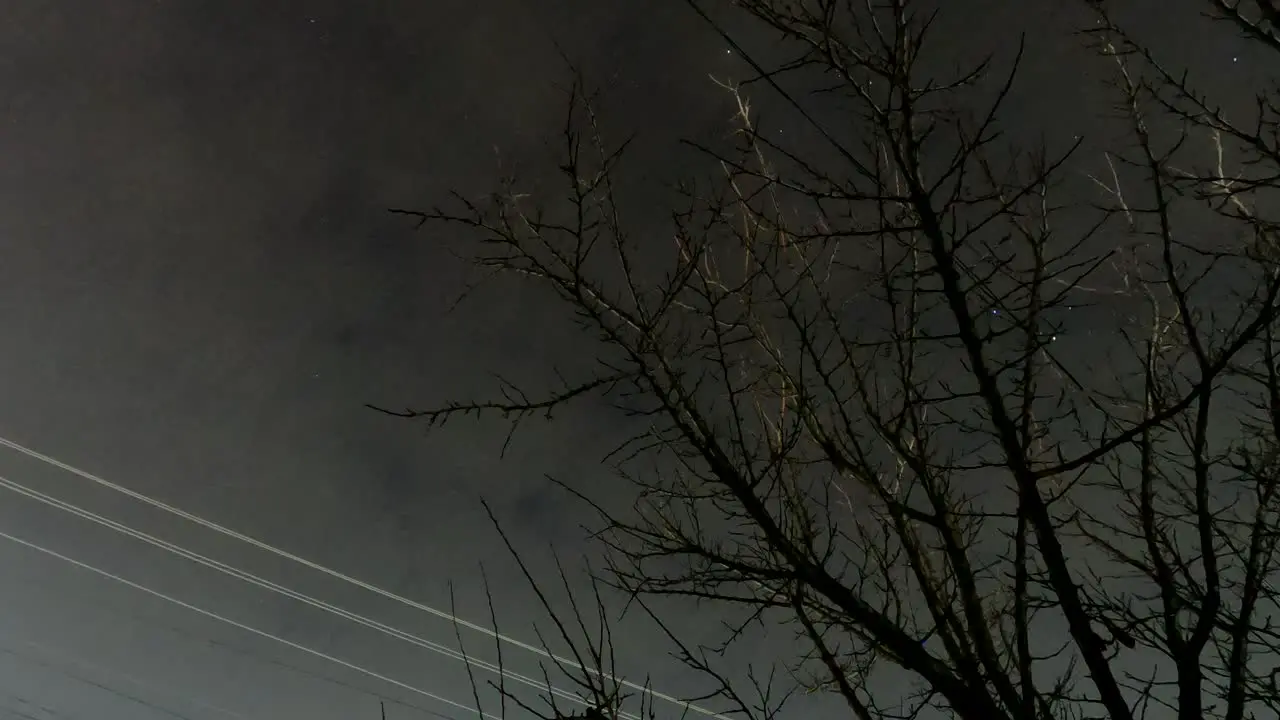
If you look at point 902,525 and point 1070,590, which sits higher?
point 902,525

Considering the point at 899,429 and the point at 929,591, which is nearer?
the point at 899,429

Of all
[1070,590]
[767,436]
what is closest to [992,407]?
[1070,590]

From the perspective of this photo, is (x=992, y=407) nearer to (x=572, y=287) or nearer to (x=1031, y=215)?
(x=1031, y=215)

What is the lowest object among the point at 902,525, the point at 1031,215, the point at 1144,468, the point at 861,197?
the point at 902,525

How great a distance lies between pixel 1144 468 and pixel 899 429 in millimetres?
1195

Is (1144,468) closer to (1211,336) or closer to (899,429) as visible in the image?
(1211,336)

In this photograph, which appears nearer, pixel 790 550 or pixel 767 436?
pixel 790 550

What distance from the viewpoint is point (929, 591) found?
9.03ft

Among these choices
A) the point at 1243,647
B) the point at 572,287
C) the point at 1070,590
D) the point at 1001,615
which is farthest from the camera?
the point at 1001,615

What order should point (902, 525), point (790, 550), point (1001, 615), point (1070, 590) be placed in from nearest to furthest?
1. point (1070, 590)
2. point (790, 550)
3. point (902, 525)
4. point (1001, 615)

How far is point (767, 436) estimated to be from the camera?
9.78 ft

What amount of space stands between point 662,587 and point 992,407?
4.28ft

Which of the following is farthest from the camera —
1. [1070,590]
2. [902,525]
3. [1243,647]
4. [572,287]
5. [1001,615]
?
[1001,615]

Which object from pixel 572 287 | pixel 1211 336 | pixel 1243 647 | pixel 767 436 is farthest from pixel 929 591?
pixel 572 287
